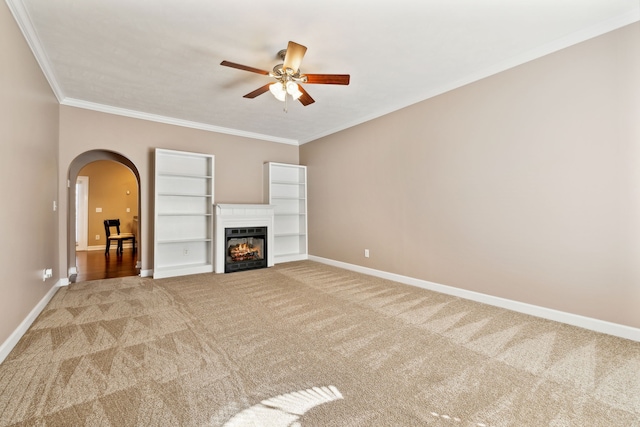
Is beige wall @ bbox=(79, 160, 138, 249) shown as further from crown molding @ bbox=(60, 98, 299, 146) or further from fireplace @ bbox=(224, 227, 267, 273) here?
fireplace @ bbox=(224, 227, 267, 273)

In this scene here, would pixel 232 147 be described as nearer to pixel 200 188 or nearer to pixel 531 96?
pixel 200 188

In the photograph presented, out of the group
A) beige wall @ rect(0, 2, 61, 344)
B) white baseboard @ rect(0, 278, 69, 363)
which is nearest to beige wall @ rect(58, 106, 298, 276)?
beige wall @ rect(0, 2, 61, 344)

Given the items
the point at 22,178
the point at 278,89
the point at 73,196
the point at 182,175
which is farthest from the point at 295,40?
the point at 73,196

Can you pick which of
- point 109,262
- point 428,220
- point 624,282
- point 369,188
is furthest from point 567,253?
point 109,262

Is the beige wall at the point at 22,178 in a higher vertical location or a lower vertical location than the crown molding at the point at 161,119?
lower

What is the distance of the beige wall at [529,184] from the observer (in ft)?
7.96

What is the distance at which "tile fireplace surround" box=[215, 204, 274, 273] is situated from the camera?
4.93m

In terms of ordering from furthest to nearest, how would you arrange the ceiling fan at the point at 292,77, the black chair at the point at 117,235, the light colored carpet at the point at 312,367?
the black chair at the point at 117,235 < the ceiling fan at the point at 292,77 < the light colored carpet at the point at 312,367

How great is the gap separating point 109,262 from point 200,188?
292 centimetres

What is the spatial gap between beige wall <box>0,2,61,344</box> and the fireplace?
2.37m

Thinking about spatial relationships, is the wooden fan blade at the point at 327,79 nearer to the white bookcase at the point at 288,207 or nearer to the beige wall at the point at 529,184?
the beige wall at the point at 529,184

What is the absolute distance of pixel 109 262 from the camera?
6.04 m

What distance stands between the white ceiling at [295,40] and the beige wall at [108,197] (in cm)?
460

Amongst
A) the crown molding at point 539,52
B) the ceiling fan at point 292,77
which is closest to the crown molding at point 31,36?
the ceiling fan at point 292,77
